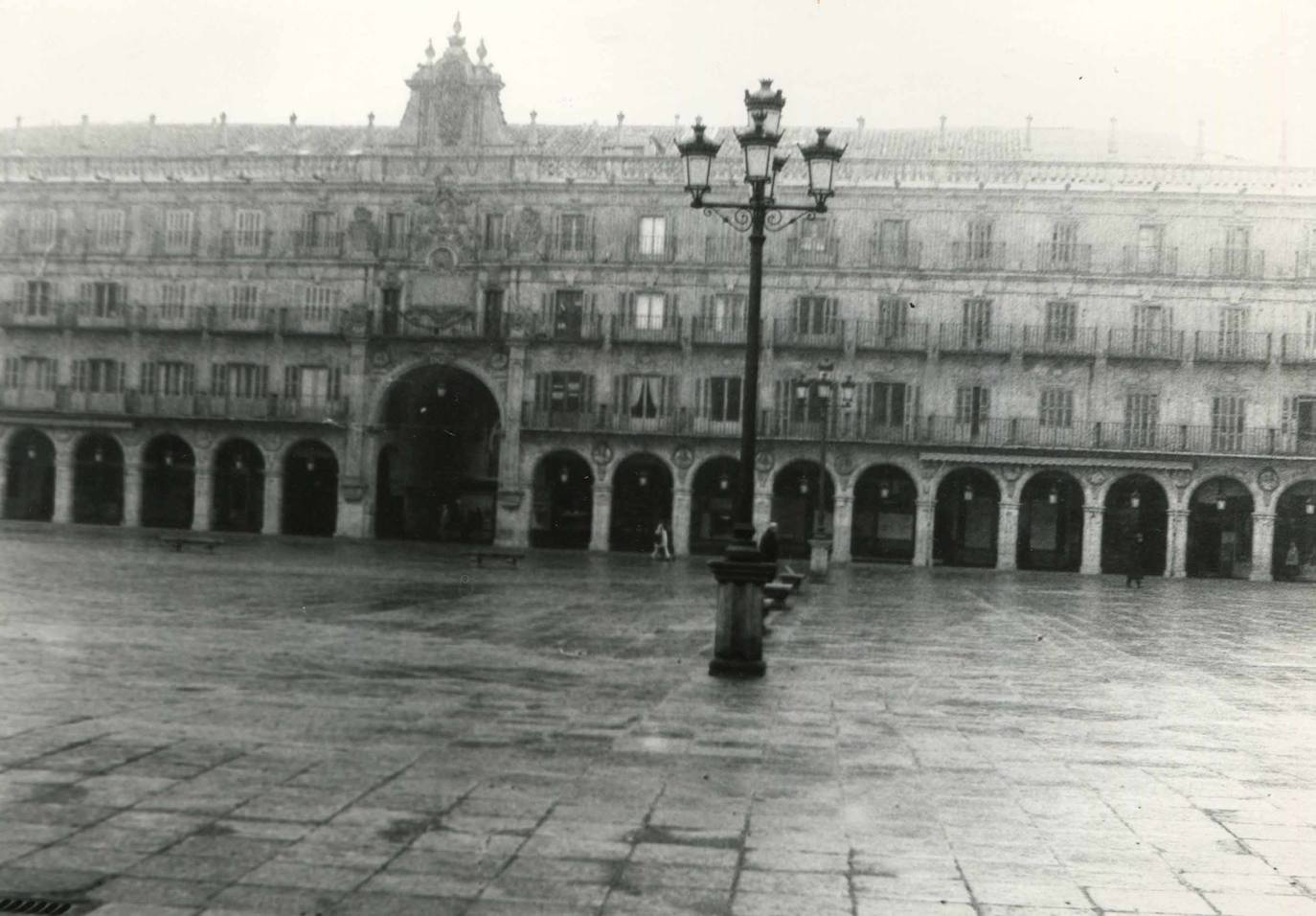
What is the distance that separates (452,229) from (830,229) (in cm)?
1294

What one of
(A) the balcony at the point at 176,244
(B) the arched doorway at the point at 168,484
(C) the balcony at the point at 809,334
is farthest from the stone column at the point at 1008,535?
(A) the balcony at the point at 176,244

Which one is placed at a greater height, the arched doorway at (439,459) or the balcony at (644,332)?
the balcony at (644,332)

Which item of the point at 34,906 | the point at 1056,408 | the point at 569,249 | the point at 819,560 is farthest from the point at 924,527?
the point at 34,906

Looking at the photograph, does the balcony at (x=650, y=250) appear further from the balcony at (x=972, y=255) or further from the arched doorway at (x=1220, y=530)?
the arched doorway at (x=1220, y=530)

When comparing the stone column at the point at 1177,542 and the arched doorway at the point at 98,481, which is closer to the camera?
the stone column at the point at 1177,542

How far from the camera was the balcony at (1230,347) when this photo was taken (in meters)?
43.6

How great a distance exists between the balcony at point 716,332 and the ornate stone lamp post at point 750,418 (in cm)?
3054

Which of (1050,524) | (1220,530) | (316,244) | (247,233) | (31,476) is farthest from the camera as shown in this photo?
(31,476)

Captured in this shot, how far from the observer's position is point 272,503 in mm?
48438

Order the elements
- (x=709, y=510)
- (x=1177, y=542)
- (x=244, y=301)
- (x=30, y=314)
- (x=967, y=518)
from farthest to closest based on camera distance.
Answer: (x=30, y=314) → (x=244, y=301) → (x=709, y=510) → (x=967, y=518) → (x=1177, y=542)

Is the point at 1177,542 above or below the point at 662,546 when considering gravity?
above

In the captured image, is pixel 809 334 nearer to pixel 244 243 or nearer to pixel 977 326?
pixel 977 326

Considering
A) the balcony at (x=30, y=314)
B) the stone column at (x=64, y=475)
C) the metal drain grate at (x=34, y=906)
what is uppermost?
the balcony at (x=30, y=314)

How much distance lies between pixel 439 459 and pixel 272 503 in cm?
642
